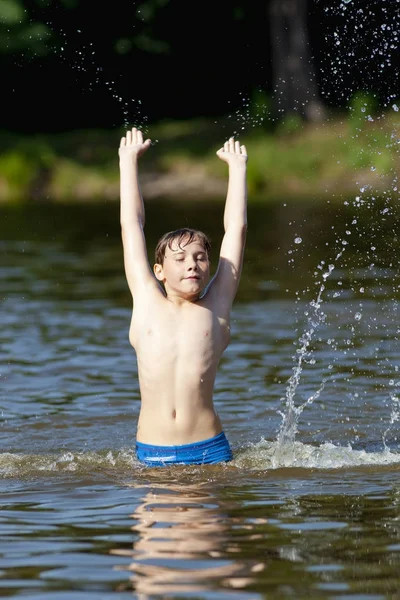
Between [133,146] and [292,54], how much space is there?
25622 mm

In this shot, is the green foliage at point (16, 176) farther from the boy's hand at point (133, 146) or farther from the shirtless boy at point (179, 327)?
the shirtless boy at point (179, 327)

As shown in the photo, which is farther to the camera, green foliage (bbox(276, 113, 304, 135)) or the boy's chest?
green foliage (bbox(276, 113, 304, 135))

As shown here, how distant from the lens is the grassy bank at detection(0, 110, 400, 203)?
26.2 metres

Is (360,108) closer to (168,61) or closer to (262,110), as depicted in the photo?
(262,110)

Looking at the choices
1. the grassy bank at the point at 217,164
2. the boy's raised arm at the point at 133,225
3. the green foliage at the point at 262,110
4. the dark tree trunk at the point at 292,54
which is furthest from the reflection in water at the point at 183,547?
the dark tree trunk at the point at 292,54

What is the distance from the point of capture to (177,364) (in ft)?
21.2

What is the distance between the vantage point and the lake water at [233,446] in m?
4.79

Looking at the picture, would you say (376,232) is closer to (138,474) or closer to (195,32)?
(138,474)

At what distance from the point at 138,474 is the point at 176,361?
24.8 inches

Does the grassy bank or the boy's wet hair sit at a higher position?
the grassy bank

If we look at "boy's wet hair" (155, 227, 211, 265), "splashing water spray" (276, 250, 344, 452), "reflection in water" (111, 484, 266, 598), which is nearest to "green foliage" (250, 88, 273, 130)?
"splashing water spray" (276, 250, 344, 452)

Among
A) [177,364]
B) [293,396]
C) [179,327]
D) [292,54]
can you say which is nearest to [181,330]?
[179,327]

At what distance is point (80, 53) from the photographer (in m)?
31.8

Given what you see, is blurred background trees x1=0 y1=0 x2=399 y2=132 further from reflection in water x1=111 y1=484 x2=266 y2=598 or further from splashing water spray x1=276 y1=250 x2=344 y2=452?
reflection in water x1=111 y1=484 x2=266 y2=598
